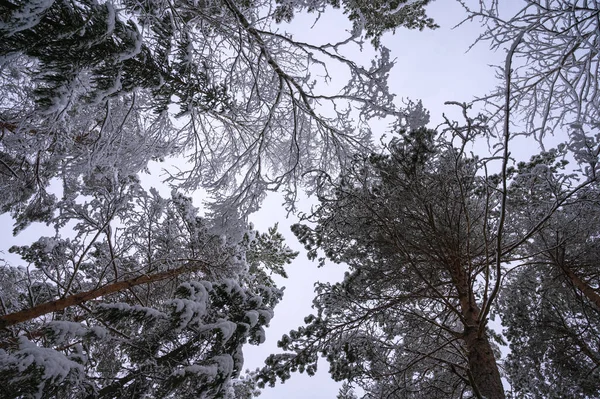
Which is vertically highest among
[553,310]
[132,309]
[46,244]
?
[46,244]

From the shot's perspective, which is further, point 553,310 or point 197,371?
point 553,310

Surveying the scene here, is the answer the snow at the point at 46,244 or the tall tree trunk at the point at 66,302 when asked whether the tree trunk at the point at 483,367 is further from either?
the snow at the point at 46,244

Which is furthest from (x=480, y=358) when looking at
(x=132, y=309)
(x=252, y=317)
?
(x=132, y=309)

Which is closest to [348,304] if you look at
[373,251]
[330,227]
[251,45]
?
[373,251]

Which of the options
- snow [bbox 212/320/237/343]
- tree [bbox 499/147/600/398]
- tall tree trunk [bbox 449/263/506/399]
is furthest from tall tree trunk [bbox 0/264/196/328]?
tree [bbox 499/147/600/398]

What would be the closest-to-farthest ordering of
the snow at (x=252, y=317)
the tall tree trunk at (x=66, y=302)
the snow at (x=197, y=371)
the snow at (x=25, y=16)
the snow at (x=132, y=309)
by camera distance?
the snow at (x=25, y=16) < the snow at (x=197, y=371) < the snow at (x=132, y=309) < the snow at (x=252, y=317) < the tall tree trunk at (x=66, y=302)

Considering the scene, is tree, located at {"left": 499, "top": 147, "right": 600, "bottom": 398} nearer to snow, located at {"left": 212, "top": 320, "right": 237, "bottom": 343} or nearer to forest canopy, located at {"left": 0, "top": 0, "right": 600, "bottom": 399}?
forest canopy, located at {"left": 0, "top": 0, "right": 600, "bottom": 399}

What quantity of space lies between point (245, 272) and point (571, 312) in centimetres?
671

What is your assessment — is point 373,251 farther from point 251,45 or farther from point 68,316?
point 68,316

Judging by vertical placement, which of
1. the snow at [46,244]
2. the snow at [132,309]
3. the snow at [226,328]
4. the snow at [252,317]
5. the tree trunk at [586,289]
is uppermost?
the snow at [46,244]

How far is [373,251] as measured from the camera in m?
5.33

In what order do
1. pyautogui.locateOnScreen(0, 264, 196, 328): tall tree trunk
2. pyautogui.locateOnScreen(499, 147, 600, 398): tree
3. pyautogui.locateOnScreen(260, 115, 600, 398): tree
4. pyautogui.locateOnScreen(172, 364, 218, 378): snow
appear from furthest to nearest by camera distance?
pyautogui.locateOnScreen(499, 147, 600, 398): tree, pyautogui.locateOnScreen(260, 115, 600, 398): tree, pyautogui.locateOnScreen(0, 264, 196, 328): tall tree trunk, pyautogui.locateOnScreen(172, 364, 218, 378): snow

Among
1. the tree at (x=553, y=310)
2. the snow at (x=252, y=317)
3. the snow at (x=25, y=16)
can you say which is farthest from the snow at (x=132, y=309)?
the tree at (x=553, y=310)

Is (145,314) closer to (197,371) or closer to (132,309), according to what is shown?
(132,309)
